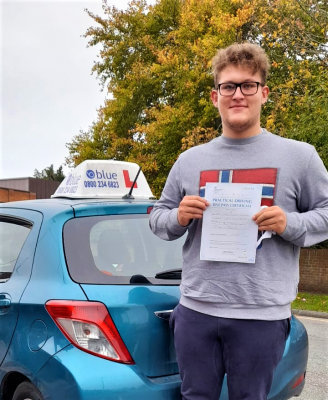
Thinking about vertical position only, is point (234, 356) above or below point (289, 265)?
below

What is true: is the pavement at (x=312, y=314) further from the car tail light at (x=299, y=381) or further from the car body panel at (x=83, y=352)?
the car body panel at (x=83, y=352)

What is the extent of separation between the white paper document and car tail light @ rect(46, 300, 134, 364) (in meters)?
0.55

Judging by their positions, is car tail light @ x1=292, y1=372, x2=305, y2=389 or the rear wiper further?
car tail light @ x1=292, y1=372, x2=305, y2=389

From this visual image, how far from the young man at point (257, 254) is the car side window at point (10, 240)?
1057 millimetres

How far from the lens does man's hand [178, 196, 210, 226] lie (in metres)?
1.68

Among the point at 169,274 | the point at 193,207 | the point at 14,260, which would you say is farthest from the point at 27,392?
the point at 193,207

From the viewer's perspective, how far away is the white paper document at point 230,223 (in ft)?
5.41

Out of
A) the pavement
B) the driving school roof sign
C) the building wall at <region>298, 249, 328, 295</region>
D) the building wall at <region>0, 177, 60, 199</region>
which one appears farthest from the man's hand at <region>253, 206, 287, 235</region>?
the building wall at <region>0, 177, 60, 199</region>

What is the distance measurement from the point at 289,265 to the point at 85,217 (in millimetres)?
1079

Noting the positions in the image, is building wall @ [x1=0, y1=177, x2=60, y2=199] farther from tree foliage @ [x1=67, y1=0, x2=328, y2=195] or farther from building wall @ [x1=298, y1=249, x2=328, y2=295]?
building wall @ [x1=298, y1=249, x2=328, y2=295]

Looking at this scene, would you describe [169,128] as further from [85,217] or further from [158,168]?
[85,217]

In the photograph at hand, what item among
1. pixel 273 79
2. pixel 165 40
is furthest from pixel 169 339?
pixel 165 40

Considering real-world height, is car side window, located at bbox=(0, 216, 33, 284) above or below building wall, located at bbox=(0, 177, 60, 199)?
above

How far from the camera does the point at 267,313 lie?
1.65m
